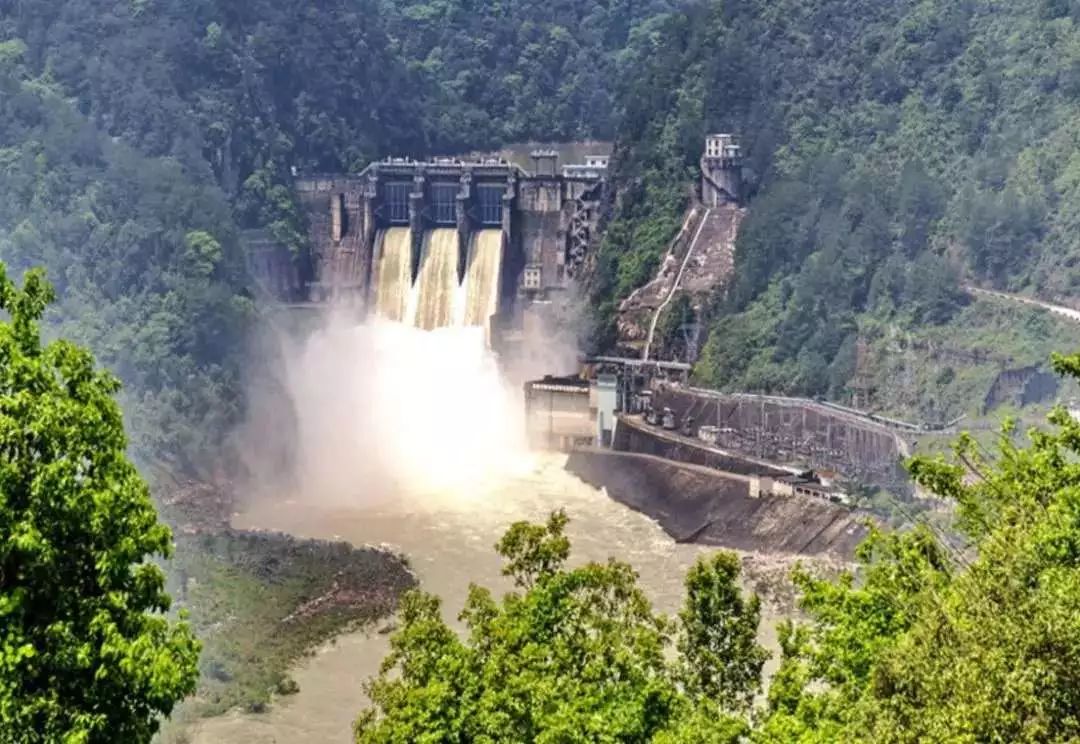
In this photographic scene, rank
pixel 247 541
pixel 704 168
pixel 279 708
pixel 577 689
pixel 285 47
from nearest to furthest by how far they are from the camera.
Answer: pixel 577 689 < pixel 279 708 < pixel 247 541 < pixel 704 168 < pixel 285 47

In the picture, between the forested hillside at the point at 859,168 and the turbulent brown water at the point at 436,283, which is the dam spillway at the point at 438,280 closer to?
the turbulent brown water at the point at 436,283

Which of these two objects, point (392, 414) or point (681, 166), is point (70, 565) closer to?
point (392, 414)

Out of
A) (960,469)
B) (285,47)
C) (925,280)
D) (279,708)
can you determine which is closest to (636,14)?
(285,47)

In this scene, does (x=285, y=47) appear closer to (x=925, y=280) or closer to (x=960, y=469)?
(x=925, y=280)

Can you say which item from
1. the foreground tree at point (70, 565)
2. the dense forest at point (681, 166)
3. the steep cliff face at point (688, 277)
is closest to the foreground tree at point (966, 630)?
the foreground tree at point (70, 565)

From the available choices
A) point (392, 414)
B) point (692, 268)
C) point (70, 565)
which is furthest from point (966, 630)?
point (692, 268)
